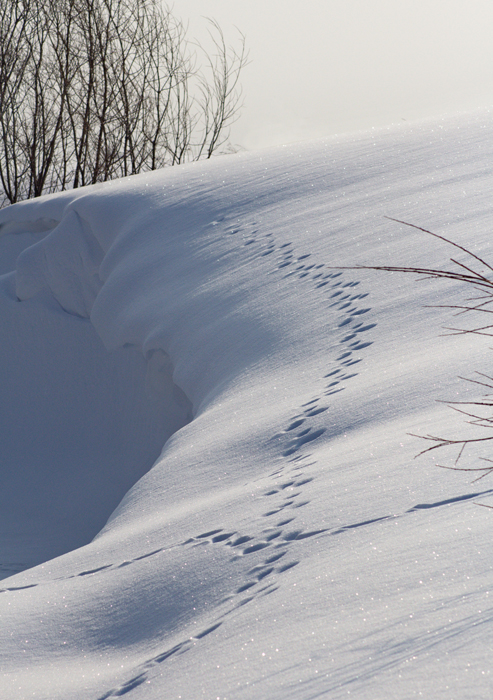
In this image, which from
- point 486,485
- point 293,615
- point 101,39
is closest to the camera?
point 293,615

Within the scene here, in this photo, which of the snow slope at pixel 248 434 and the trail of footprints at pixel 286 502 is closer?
the snow slope at pixel 248 434

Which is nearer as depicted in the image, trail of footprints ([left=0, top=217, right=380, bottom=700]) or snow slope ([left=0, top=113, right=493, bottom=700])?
snow slope ([left=0, top=113, right=493, bottom=700])

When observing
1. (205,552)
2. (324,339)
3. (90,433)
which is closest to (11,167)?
Result: (90,433)

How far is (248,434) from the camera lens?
2.46 meters

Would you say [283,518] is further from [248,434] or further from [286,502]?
[248,434]

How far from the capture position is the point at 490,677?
1011mm

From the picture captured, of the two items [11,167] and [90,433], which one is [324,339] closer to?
[90,433]

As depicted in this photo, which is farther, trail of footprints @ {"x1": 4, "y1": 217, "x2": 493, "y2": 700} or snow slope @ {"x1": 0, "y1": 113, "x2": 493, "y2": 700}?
trail of footprints @ {"x1": 4, "y1": 217, "x2": 493, "y2": 700}

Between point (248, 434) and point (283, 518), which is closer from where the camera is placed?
point (283, 518)

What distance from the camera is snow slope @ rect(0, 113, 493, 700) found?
51.4 inches

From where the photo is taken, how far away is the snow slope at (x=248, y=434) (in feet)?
4.29

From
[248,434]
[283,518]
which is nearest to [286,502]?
[283,518]

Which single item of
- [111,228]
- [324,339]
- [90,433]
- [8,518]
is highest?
[111,228]

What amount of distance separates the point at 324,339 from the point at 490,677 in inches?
80.8
